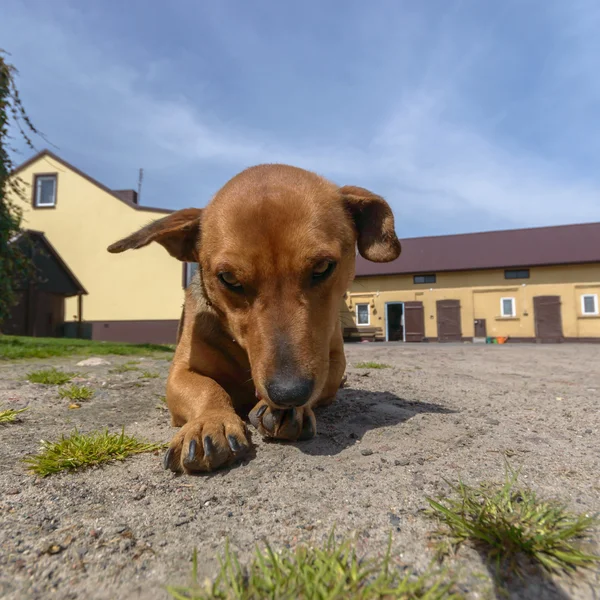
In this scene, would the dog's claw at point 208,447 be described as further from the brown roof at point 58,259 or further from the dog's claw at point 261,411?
the brown roof at point 58,259

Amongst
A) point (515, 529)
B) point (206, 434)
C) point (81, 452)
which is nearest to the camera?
point (515, 529)

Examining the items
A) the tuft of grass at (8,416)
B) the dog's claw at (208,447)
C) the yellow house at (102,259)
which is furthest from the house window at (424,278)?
the dog's claw at (208,447)

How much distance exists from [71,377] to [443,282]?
24.7 metres

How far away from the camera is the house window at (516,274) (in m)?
24.8

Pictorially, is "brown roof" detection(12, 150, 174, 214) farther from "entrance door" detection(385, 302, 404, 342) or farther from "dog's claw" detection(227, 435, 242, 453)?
"dog's claw" detection(227, 435, 242, 453)

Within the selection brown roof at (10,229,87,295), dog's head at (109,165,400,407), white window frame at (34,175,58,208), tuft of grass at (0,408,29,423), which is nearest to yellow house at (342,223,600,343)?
brown roof at (10,229,87,295)

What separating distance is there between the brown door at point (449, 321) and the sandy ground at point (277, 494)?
23.3m

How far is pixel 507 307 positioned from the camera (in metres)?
24.7

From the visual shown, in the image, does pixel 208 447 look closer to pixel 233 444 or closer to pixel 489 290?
pixel 233 444

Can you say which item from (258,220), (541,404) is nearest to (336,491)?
(258,220)

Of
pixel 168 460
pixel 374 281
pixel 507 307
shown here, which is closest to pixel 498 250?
pixel 507 307

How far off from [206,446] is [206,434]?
2.7 inches

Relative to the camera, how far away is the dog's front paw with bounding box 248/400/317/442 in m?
2.08

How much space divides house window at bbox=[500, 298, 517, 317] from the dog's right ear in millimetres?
25188
